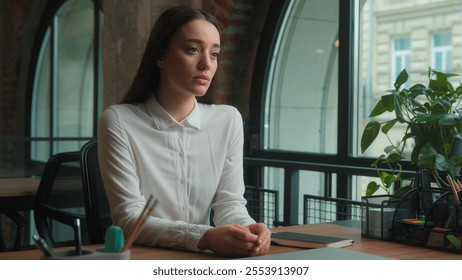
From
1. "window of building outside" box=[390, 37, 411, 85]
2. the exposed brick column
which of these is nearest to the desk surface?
"window of building outside" box=[390, 37, 411, 85]

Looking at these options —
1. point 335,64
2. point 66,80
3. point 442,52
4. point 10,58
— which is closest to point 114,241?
point 442,52

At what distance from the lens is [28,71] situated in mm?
7316

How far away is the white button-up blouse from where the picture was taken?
6.02 feet

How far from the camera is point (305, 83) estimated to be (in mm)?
4371

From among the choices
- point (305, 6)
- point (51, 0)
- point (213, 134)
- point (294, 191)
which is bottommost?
point (294, 191)

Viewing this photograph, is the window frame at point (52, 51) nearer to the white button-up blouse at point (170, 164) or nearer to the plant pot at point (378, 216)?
the white button-up blouse at point (170, 164)

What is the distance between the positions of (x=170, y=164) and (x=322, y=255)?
0.67 meters

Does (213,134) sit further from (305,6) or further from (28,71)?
(28,71)

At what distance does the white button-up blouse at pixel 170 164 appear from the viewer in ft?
6.02

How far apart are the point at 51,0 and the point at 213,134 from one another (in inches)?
211

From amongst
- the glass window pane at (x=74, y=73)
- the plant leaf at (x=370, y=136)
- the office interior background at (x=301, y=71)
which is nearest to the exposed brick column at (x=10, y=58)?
the glass window pane at (x=74, y=73)

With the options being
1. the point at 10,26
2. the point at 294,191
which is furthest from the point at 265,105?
the point at 10,26
